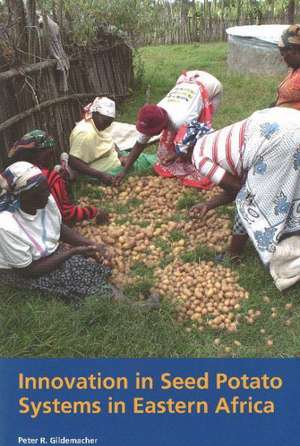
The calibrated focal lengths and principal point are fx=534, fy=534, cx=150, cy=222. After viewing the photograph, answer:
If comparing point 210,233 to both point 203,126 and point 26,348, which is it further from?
point 26,348

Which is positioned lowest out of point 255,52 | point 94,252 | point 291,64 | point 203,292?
point 203,292

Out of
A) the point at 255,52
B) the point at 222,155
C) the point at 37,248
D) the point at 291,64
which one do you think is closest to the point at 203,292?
the point at 222,155

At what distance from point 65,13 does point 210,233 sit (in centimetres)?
306

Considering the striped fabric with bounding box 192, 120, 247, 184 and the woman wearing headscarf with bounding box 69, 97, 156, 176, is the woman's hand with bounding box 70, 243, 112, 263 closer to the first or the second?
the striped fabric with bounding box 192, 120, 247, 184

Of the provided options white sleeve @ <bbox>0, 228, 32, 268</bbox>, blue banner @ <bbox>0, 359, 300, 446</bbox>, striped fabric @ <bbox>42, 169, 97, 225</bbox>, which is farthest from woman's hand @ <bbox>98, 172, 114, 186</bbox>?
blue banner @ <bbox>0, 359, 300, 446</bbox>

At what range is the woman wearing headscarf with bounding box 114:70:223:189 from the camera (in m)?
4.00

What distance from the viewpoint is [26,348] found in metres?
2.56

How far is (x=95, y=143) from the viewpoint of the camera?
14.2 feet

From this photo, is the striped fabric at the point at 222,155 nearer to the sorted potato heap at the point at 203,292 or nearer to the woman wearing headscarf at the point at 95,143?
the sorted potato heap at the point at 203,292

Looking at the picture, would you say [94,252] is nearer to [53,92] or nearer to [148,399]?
[148,399]

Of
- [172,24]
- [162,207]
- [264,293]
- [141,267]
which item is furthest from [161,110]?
[172,24]

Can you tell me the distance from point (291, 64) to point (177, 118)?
913 millimetres

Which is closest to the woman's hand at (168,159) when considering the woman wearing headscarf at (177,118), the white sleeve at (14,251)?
the woman wearing headscarf at (177,118)

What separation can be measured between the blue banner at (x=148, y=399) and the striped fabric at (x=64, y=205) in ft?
5.53
